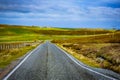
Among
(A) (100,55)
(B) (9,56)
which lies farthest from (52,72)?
(B) (9,56)

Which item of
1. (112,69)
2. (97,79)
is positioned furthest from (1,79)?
(112,69)

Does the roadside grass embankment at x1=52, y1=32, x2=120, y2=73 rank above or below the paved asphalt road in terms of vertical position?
below

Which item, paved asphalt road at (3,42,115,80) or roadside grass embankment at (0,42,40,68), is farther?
roadside grass embankment at (0,42,40,68)

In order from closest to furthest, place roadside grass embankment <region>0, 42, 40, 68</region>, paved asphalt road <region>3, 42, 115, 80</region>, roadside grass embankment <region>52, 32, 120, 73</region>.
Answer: paved asphalt road <region>3, 42, 115, 80</region>, roadside grass embankment <region>52, 32, 120, 73</region>, roadside grass embankment <region>0, 42, 40, 68</region>

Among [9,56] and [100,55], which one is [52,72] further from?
[9,56]

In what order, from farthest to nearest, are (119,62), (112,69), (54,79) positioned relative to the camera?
(119,62) → (112,69) → (54,79)

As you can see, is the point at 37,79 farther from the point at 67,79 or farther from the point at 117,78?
the point at 117,78

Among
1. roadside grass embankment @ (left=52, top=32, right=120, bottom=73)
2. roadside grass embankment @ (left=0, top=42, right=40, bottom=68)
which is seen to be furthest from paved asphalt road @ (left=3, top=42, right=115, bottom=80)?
roadside grass embankment @ (left=0, top=42, right=40, bottom=68)

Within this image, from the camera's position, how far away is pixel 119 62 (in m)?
20.4

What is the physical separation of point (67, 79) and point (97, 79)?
1.39 m

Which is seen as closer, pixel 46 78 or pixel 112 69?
pixel 46 78

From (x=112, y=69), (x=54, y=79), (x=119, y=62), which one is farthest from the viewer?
(x=119, y=62)

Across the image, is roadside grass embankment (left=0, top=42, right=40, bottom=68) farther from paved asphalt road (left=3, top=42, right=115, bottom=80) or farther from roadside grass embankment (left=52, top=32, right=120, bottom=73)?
roadside grass embankment (left=52, top=32, right=120, bottom=73)

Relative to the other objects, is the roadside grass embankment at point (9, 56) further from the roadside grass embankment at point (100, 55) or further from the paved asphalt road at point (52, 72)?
the roadside grass embankment at point (100, 55)
